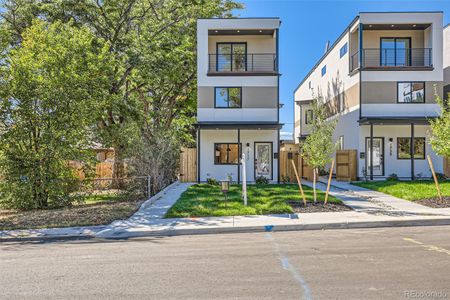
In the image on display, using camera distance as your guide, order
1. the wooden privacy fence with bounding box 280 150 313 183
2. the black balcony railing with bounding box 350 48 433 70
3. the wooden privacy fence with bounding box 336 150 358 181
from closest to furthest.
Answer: the wooden privacy fence with bounding box 336 150 358 181
the wooden privacy fence with bounding box 280 150 313 183
the black balcony railing with bounding box 350 48 433 70

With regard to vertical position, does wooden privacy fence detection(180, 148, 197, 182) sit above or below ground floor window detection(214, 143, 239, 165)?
below

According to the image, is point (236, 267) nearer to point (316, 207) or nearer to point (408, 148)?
point (316, 207)

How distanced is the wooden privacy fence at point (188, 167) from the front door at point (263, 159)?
3844 mm

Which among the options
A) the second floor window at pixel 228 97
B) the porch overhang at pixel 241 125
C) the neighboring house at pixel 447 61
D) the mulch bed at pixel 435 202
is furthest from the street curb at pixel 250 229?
the neighboring house at pixel 447 61

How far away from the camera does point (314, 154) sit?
12750 millimetres

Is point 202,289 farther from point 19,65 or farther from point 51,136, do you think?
point 19,65

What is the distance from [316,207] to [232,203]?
2795 millimetres

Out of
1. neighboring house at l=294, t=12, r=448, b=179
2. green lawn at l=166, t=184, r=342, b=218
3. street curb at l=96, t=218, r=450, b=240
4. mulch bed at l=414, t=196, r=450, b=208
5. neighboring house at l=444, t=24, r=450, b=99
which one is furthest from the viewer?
neighboring house at l=444, t=24, r=450, b=99

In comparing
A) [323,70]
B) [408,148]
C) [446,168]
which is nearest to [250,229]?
[408,148]

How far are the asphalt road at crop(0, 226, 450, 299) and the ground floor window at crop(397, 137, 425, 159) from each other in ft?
48.9

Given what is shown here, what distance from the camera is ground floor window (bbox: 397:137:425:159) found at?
2211cm

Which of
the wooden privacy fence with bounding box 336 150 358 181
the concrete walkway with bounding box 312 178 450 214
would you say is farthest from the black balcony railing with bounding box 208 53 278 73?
the concrete walkway with bounding box 312 178 450 214

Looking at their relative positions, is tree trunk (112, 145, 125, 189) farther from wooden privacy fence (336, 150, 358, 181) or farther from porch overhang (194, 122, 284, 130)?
wooden privacy fence (336, 150, 358, 181)

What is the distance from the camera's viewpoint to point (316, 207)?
39.4 feet
